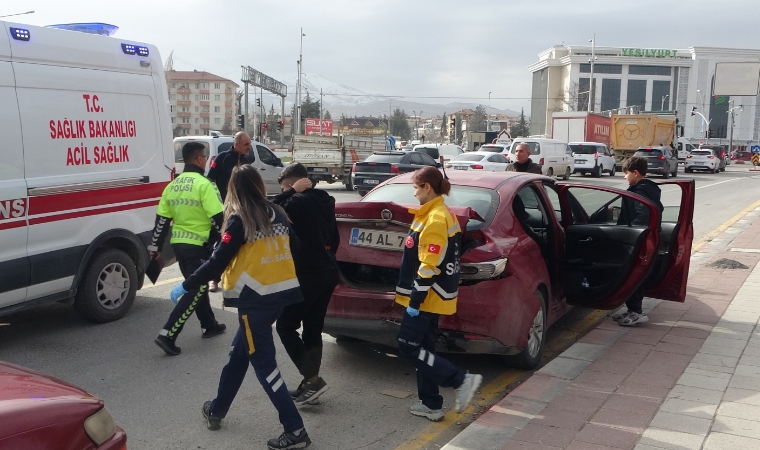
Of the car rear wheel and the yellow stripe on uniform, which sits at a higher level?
the yellow stripe on uniform

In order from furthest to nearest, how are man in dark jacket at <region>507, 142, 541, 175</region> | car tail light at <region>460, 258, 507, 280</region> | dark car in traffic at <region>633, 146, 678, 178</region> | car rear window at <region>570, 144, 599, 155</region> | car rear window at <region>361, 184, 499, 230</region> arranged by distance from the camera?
car rear window at <region>570, 144, 599, 155</region>
dark car in traffic at <region>633, 146, 678, 178</region>
man in dark jacket at <region>507, 142, 541, 175</region>
car rear window at <region>361, 184, 499, 230</region>
car tail light at <region>460, 258, 507, 280</region>

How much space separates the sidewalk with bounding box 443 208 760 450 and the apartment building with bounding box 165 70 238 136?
11522cm

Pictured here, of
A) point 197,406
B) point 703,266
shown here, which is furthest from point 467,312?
point 703,266

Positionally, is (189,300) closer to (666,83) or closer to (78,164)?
(78,164)

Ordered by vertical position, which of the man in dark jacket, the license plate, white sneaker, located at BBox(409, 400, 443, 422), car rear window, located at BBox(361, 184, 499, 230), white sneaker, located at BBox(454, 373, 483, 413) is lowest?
white sneaker, located at BBox(409, 400, 443, 422)

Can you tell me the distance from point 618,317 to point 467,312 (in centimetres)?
271

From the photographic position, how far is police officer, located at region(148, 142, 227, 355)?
5.86 meters

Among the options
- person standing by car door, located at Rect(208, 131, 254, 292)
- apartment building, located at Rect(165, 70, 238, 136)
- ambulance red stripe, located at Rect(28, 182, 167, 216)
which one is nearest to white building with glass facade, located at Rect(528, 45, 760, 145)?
apartment building, located at Rect(165, 70, 238, 136)

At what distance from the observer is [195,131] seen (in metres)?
124

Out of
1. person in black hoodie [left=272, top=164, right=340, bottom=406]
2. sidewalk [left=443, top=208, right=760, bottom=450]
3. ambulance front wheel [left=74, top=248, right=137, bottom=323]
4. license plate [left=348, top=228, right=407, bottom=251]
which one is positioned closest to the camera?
sidewalk [left=443, top=208, right=760, bottom=450]

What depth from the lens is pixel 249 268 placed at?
4.07 metres

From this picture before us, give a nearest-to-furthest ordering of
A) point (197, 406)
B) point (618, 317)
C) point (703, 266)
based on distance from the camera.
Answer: point (197, 406)
point (618, 317)
point (703, 266)

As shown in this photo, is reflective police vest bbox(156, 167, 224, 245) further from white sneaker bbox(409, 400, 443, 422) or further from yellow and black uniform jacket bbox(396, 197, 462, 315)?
white sneaker bbox(409, 400, 443, 422)

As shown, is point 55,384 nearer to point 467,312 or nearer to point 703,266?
point 467,312
